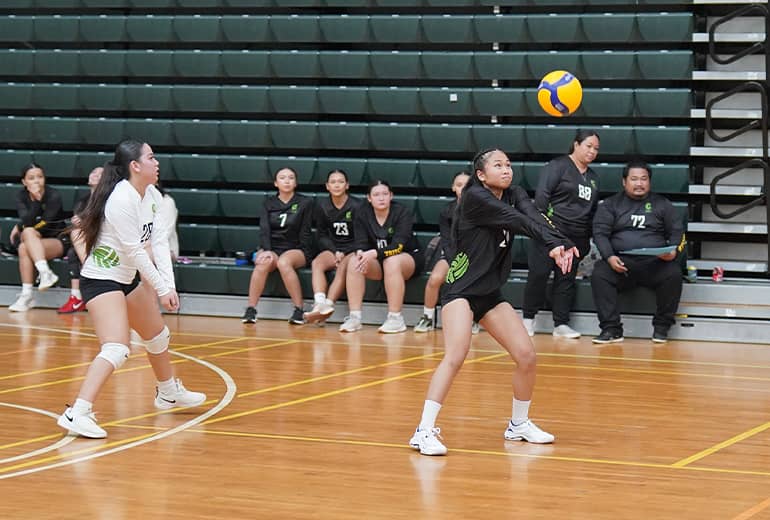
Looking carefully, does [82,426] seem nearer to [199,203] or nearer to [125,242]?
[125,242]

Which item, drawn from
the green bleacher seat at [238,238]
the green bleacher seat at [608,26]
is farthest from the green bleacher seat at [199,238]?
the green bleacher seat at [608,26]

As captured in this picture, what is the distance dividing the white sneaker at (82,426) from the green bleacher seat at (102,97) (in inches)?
335

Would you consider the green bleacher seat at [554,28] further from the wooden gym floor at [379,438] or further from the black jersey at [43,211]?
the black jersey at [43,211]

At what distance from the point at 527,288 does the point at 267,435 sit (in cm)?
558

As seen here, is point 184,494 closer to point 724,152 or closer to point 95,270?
point 95,270

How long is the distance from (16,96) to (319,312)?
5.24 metres

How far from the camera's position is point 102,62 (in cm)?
1489

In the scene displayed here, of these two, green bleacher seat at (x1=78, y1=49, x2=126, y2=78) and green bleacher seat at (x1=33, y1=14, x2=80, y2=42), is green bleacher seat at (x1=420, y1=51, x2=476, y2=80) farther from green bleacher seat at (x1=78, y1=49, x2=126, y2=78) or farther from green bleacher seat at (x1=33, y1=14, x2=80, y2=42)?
green bleacher seat at (x1=33, y1=14, x2=80, y2=42)

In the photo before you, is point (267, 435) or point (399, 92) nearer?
point (267, 435)

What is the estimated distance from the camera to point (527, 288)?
12.1 m

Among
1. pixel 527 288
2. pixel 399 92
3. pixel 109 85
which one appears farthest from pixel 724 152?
pixel 109 85

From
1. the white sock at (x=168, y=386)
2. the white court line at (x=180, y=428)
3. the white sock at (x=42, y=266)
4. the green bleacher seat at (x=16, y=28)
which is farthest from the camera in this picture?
the green bleacher seat at (x=16, y=28)

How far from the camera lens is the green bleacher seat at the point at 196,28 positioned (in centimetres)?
1457

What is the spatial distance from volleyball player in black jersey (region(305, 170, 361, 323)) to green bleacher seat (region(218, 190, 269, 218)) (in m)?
1.19
